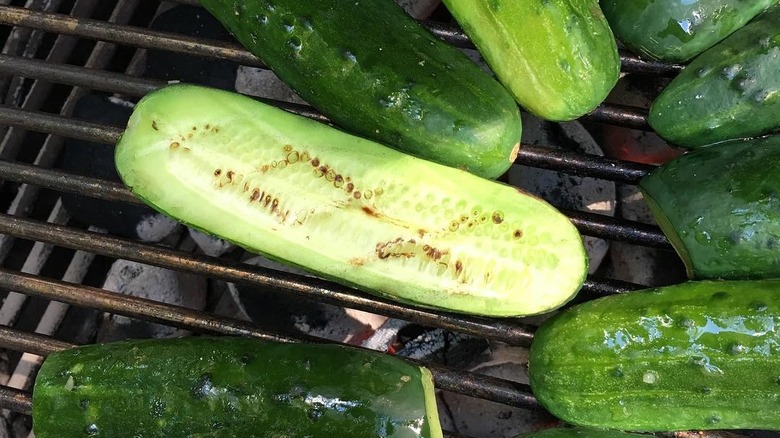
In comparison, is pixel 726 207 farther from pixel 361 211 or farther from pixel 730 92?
pixel 361 211

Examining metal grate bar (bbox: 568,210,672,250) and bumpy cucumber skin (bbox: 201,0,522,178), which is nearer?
bumpy cucumber skin (bbox: 201,0,522,178)

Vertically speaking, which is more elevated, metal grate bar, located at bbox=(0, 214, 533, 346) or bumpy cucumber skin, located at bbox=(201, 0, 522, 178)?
bumpy cucumber skin, located at bbox=(201, 0, 522, 178)

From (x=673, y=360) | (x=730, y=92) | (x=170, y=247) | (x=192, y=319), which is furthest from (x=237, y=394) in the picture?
(x=730, y=92)

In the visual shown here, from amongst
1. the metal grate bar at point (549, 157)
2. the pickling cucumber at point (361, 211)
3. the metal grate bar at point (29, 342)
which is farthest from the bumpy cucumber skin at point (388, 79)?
the metal grate bar at point (29, 342)

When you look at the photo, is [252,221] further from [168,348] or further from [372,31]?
[372,31]

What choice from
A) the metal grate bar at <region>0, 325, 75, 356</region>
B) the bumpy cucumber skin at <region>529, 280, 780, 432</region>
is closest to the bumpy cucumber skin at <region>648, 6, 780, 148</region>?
the bumpy cucumber skin at <region>529, 280, 780, 432</region>

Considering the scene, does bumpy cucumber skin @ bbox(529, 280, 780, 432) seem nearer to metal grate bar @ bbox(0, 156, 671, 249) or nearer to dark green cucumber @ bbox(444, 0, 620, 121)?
metal grate bar @ bbox(0, 156, 671, 249)

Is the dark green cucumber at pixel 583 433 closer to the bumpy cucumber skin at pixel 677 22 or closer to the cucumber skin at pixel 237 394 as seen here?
the cucumber skin at pixel 237 394
